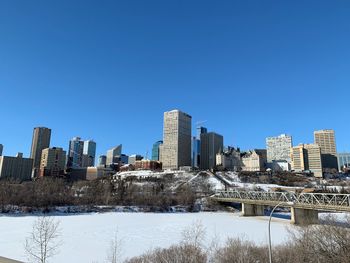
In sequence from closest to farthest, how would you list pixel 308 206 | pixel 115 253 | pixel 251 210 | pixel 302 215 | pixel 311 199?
1. pixel 115 253
2. pixel 308 206
3. pixel 311 199
4. pixel 302 215
5. pixel 251 210

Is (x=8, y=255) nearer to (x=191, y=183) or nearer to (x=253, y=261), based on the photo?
(x=253, y=261)

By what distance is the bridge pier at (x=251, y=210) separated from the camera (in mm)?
91812

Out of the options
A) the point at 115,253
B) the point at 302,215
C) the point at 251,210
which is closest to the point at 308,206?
the point at 302,215

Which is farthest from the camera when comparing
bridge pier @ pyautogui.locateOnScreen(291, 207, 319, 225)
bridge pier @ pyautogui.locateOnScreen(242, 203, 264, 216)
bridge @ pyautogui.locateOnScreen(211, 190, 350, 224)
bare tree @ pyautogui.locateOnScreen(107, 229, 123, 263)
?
bridge pier @ pyautogui.locateOnScreen(242, 203, 264, 216)

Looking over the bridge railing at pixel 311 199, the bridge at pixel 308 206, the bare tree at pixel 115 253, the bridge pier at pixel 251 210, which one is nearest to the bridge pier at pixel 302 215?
the bridge at pixel 308 206

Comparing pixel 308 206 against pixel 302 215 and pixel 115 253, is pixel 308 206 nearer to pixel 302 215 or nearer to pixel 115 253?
pixel 302 215

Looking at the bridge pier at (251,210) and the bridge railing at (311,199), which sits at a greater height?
the bridge railing at (311,199)

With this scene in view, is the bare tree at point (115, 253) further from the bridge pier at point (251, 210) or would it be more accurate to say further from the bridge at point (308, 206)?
the bridge pier at point (251, 210)

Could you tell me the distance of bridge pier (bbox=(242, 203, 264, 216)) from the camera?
91812 millimetres

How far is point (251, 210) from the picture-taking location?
92.8 metres

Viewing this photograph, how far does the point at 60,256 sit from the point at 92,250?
3.95 meters

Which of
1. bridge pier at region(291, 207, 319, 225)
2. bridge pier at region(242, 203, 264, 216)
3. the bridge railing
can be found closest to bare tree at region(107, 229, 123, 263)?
the bridge railing

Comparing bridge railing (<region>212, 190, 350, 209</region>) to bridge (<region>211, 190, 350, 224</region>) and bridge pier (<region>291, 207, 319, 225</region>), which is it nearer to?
bridge (<region>211, 190, 350, 224</region>)

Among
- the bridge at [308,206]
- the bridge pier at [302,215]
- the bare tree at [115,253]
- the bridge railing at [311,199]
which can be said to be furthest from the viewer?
the bridge pier at [302,215]
